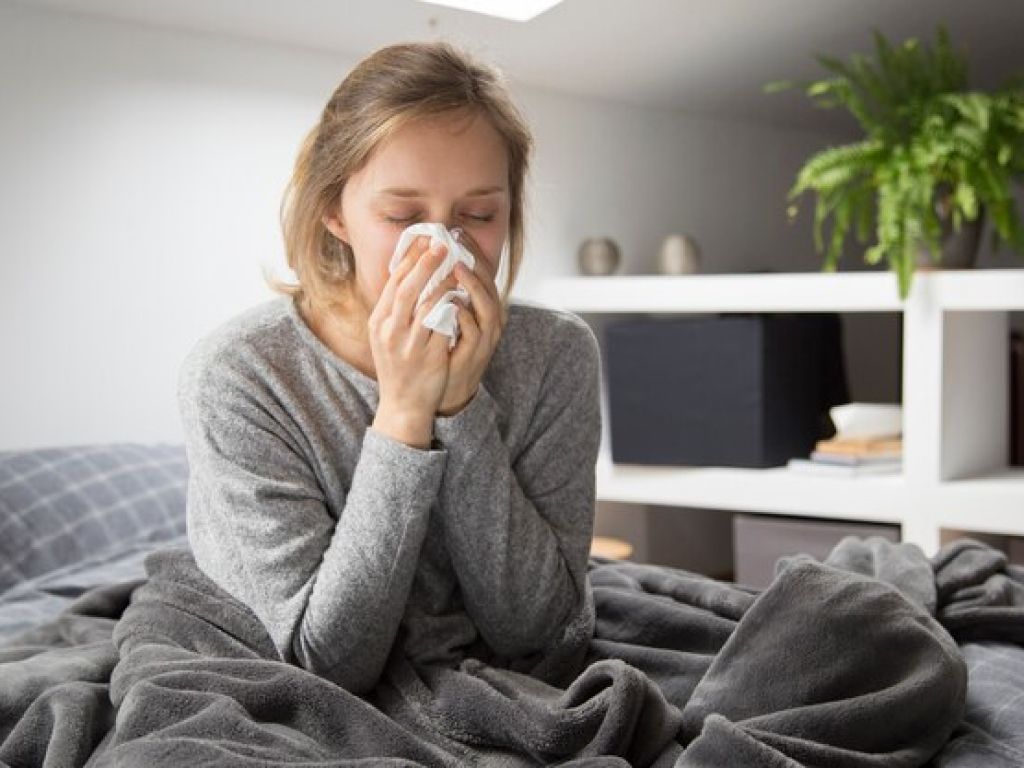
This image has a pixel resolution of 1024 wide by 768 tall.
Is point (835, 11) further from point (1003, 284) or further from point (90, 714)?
point (90, 714)

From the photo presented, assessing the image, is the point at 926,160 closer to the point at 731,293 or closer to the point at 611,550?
the point at 731,293

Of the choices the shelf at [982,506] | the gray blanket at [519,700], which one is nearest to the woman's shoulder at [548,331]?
the gray blanket at [519,700]

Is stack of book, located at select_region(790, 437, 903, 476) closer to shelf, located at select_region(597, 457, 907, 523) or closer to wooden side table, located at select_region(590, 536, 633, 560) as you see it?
shelf, located at select_region(597, 457, 907, 523)

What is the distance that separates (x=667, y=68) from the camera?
3.22 metres

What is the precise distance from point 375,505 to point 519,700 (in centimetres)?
23

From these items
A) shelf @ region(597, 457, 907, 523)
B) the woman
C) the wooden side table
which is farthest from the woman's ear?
shelf @ region(597, 457, 907, 523)

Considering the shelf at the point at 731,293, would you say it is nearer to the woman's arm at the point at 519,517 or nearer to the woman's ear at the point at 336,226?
the woman's arm at the point at 519,517

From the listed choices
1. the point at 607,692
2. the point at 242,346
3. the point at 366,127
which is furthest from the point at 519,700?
the point at 366,127

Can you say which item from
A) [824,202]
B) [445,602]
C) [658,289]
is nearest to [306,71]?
[658,289]

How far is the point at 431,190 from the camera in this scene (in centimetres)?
125

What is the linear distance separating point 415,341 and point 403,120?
23cm

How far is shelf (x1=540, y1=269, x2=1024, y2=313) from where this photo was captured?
257cm

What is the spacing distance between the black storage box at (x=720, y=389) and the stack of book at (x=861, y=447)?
0.11 metres

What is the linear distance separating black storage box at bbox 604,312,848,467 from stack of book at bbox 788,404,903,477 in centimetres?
11
